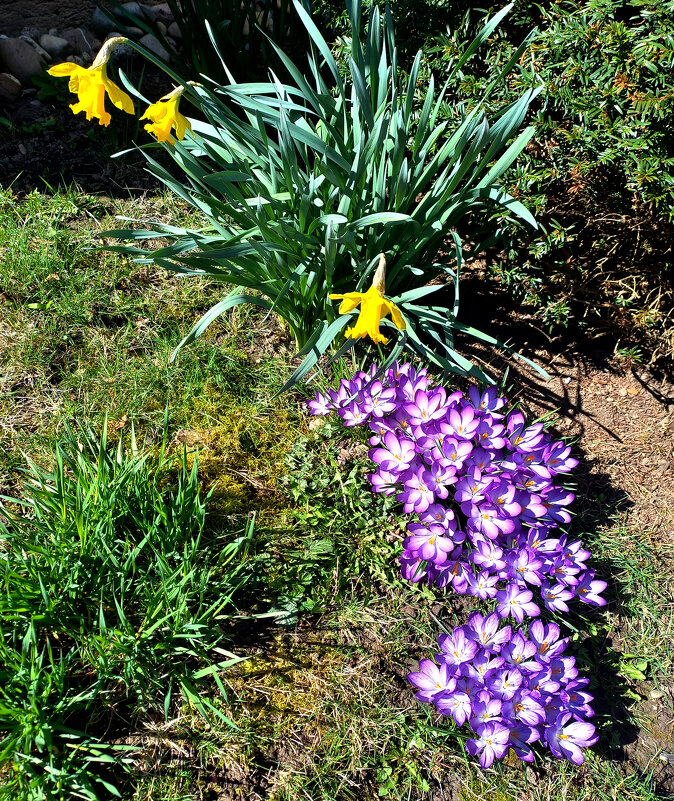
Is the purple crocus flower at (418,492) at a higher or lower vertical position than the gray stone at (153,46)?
lower

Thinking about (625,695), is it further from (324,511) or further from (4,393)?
(4,393)

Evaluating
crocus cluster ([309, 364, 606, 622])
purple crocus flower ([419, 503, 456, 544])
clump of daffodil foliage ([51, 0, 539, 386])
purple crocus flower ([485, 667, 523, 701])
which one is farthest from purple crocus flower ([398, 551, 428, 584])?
clump of daffodil foliage ([51, 0, 539, 386])

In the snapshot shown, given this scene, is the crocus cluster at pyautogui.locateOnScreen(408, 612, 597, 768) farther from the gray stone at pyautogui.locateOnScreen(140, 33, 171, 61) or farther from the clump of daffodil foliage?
the gray stone at pyautogui.locateOnScreen(140, 33, 171, 61)

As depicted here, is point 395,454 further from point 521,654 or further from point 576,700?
point 576,700

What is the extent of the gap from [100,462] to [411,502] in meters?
0.92

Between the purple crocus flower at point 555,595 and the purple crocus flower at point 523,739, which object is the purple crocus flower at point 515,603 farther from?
the purple crocus flower at point 523,739

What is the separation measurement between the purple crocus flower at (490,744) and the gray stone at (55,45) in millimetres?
3459

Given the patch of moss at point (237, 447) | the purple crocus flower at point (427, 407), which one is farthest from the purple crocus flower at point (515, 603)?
the patch of moss at point (237, 447)

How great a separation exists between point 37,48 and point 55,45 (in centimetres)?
9

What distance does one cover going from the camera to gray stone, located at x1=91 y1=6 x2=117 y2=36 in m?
3.17

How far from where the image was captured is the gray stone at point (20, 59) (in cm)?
303

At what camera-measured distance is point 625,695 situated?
1.94 metres

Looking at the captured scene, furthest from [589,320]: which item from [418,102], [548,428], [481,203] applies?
[418,102]

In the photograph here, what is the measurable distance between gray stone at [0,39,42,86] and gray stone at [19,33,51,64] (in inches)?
0.9
